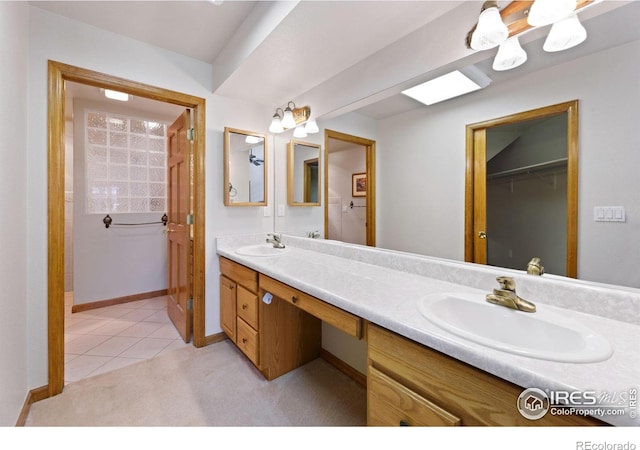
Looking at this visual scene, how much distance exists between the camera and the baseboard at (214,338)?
87.1 inches

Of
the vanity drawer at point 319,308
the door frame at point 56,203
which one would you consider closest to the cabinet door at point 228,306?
the vanity drawer at point 319,308

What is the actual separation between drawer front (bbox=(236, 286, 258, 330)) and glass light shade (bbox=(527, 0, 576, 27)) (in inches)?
72.7

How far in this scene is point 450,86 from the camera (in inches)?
47.3

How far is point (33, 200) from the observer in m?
1.57

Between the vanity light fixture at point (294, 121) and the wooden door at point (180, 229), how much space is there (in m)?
0.74

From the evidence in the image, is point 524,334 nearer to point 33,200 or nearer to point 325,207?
point 325,207

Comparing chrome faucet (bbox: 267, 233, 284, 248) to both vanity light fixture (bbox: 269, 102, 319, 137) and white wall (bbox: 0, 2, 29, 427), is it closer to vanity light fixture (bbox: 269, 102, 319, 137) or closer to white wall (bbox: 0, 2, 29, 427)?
vanity light fixture (bbox: 269, 102, 319, 137)

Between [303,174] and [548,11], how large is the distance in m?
1.55

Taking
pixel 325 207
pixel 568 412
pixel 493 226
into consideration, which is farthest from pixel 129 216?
pixel 568 412

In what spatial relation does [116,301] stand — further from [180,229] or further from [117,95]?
[117,95]

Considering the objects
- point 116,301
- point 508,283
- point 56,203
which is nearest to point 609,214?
point 508,283

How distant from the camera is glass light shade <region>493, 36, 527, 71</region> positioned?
3.22 ft

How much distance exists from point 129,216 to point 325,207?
8.98ft

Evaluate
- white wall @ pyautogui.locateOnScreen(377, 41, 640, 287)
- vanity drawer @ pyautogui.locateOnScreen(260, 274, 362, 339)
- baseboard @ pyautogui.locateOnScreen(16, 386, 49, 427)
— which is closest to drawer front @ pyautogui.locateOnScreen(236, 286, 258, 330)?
vanity drawer @ pyautogui.locateOnScreen(260, 274, 362, 339)
